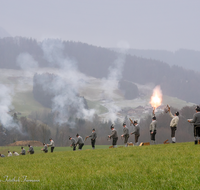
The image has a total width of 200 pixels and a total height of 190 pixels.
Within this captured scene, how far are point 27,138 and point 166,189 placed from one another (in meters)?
171

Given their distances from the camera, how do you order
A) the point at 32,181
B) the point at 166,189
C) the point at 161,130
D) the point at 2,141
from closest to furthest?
the point at 166,189 < the point at 32,181 < the point at 161,130 < the point at 2,141

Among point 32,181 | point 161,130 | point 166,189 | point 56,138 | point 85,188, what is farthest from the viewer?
point 56,138

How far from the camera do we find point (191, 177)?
7574mm

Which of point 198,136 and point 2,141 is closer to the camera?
point 198,136

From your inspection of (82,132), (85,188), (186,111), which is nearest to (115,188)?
(85,188)

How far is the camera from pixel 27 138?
169500 millimetres

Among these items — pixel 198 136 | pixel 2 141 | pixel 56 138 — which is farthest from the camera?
pixel 56 138

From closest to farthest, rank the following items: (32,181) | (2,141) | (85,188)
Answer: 1. (85,188)
2. (32,181)
3. (2,141)

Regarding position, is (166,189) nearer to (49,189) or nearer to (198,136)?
(49,189)

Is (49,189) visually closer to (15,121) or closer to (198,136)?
(198,136)

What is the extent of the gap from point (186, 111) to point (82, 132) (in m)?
75.0

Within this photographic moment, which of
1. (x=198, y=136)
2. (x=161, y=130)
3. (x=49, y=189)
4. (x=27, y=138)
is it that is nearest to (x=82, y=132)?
(x=27, y=138)

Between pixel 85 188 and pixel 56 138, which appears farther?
pixel 56 138

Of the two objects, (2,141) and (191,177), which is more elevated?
(191,177)
